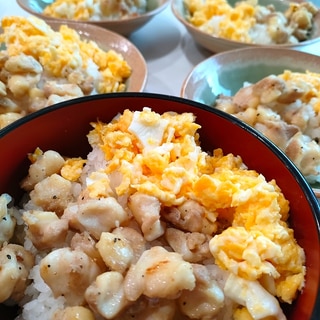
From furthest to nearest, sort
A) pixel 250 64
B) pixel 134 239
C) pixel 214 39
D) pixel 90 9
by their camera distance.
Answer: pixel 90 9
pixel 214 39
pixel 250 64
pixel 134 239

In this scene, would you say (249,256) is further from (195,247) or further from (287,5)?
(287,5)

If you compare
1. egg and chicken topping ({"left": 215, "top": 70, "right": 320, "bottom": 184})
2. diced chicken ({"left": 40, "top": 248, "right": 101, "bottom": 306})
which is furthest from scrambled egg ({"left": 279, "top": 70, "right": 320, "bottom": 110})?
diced chicken ({"left": 40, "top": 248, "right": 101, "bottom": 306})

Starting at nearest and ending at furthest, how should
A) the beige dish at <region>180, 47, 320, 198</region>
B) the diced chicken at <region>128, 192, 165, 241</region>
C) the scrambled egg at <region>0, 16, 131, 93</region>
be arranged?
the diced chicken at <region>128, 192, 165, 241</region>, the scrambled egg at <region>0, 16, 131, 93</region>, the beige dish at <region>180, 47, 320, 198</region>

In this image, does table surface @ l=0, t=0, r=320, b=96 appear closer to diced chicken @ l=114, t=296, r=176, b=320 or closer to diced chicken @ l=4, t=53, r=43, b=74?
diced chicken @ l=4, t=53, r=43, b=74

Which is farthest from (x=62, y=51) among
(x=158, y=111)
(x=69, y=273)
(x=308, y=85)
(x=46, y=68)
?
(x=69, y=273)

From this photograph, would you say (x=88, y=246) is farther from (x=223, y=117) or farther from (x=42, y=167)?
(x=223, y=117)

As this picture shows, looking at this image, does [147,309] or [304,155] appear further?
[304,155]

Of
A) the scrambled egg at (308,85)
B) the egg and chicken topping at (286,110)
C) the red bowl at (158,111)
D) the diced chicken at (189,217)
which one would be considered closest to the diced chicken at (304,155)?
the egg and chicken topping at (286,110)
